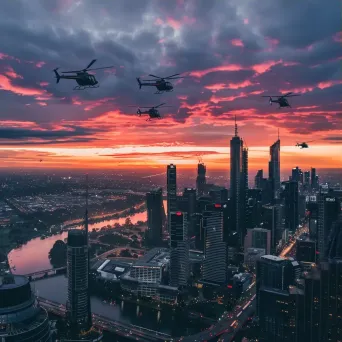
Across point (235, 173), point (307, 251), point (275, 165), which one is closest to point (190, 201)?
point (235, 173)

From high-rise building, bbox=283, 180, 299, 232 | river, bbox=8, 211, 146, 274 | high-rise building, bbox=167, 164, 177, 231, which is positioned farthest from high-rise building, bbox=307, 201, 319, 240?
river, bbox=8, 211, 146, 274

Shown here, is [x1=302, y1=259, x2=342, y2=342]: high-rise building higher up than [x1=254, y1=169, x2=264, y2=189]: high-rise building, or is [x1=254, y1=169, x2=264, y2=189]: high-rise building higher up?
[x1=254, y1=169, x2=264, y2=189]: high-rise building

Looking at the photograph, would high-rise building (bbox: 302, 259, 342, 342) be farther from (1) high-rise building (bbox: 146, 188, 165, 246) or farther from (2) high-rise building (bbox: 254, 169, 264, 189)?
(2) high-rise building (bbox: 254, 169, 264, 189)

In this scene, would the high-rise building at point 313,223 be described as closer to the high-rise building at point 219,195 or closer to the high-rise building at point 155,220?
the high-rise building at point 219,195

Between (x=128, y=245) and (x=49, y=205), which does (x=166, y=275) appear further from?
(x=49, y=205)

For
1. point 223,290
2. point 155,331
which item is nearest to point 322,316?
point 155,331
